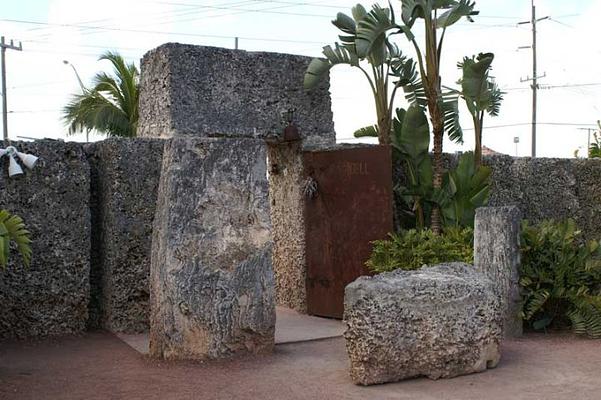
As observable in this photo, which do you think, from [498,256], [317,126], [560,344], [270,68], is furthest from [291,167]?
[560,344]

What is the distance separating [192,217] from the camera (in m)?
6.95

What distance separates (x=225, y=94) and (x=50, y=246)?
107 inches

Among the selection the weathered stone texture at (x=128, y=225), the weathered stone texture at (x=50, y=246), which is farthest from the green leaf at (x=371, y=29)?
the weathered stone texture at (x=50, y=246)

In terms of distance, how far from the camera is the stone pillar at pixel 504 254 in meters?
8.21

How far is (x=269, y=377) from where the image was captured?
650cm

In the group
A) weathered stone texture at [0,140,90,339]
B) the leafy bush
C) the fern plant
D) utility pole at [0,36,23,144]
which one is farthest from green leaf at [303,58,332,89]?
utility pole at [0,36,23,144]

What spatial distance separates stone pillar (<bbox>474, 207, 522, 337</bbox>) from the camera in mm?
8211

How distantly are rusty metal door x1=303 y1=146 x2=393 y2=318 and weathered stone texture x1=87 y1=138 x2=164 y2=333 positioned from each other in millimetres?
2189

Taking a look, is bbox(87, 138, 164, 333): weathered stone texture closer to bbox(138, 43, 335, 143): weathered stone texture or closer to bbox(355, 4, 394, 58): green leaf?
bbox(138, 43, 335, 143): weathered stone texture

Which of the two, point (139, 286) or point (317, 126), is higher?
point (317, 126)

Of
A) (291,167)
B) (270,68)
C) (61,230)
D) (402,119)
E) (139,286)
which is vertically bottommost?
(139,286)

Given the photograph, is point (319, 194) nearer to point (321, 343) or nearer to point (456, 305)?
point (321, 343)

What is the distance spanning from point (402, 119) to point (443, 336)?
4.31 meters

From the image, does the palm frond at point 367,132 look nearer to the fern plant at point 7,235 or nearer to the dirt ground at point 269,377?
the dirt ground at point 269,377
